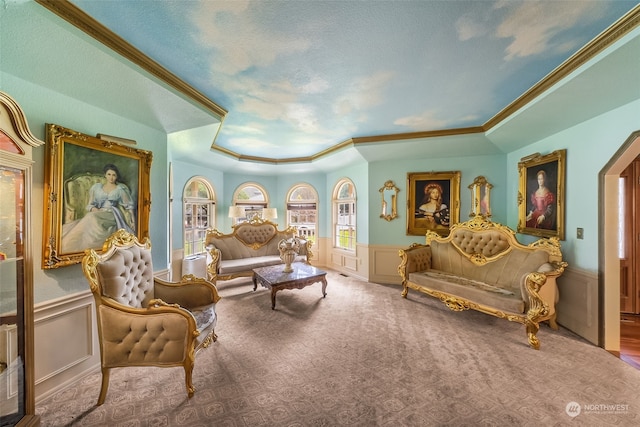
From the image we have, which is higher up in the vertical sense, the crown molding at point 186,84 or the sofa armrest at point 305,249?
the crown molding at point 186,84

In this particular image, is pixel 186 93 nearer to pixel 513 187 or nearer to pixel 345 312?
pixel 345 312

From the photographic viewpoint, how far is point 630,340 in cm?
307

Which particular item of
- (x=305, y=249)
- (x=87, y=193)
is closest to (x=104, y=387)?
(x=87, y=193)

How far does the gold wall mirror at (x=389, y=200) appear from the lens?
559 cm

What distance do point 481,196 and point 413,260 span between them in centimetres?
218

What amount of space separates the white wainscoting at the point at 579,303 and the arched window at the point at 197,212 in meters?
7.33

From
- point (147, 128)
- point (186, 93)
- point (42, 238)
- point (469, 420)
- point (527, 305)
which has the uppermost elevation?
point (186, 93)

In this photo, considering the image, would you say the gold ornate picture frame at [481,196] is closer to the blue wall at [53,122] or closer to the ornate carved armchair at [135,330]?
the ornate carved armchair at [135,330]

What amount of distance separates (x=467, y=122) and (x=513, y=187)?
1.88 metres

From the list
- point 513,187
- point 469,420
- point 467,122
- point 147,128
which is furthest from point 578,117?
point 147,128

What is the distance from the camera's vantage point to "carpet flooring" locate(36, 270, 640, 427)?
192cm

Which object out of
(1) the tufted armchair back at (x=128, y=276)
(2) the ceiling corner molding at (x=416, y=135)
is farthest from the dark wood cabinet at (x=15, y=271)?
(2) the ceiling corner molding at (x=416, y=135)

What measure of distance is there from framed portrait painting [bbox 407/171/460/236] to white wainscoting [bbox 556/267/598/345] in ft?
6.80

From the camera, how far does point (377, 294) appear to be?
4.81 metres
